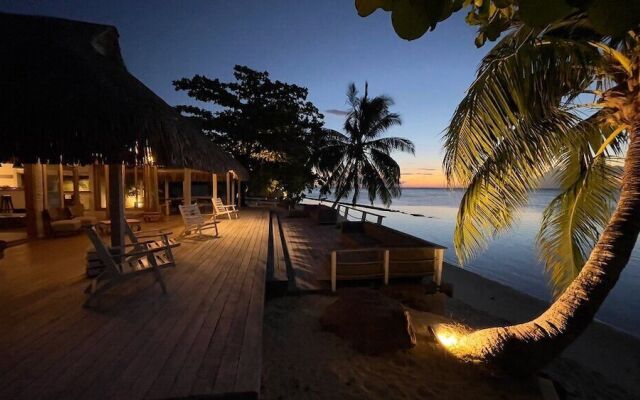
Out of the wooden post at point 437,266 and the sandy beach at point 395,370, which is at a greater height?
the wooden post at point 437,266

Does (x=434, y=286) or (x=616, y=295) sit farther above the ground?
(x=434, y=286)

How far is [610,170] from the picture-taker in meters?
3.51

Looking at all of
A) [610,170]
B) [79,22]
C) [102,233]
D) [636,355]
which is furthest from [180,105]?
[636,355]

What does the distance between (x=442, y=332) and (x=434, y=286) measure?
5.24ft

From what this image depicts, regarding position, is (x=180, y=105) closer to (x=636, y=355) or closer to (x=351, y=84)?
(x=351, y=84)

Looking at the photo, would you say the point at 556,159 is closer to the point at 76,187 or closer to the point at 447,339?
the point at 447,339

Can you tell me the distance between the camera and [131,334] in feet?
9.35

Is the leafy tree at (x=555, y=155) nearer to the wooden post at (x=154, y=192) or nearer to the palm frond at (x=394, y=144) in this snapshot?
the palm frond at (x=394, y=144)

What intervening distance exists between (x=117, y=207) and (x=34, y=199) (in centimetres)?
468

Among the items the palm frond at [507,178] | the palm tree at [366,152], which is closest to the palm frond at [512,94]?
the palm frond at [507,178]

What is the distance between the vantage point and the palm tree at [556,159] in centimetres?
267

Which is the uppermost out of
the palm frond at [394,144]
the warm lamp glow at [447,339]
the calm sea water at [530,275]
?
the palm frond at [394,144]

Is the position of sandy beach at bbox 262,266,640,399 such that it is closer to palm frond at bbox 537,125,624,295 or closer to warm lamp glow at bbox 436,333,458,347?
warm lamp glow at bbox 436,333,458,347

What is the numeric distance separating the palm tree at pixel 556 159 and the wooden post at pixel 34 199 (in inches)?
359
